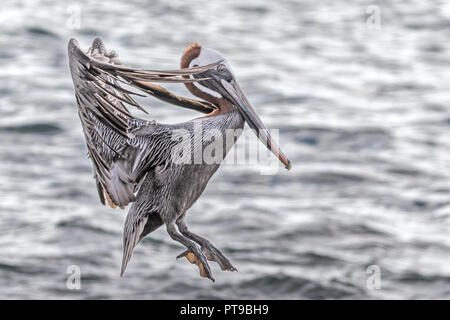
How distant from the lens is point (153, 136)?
4.30 meters

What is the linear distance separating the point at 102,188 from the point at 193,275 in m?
42.8

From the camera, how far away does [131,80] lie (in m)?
4.10

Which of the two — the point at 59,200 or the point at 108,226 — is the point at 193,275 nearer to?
→ the point at 108,226

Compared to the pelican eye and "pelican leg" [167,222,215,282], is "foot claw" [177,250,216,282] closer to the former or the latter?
Result: "pelican leg" [167,222,215,282]

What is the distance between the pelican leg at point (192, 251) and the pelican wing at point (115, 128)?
244mm

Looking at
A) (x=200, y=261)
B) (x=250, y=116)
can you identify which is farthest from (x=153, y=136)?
(x=200, y=261)

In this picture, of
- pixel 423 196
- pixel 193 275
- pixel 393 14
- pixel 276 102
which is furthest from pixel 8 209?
pixel 393 14

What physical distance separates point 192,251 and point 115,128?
703mm

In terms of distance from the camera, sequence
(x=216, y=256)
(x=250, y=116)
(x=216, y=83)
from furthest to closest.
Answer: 1. (x=216, y=256)
2. (x=216, y=83)
3. (x=250, y=116)

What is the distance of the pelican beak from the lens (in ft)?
12.9

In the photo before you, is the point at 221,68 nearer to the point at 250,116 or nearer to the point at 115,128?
the point at 250,116

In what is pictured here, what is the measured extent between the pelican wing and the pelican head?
0.40 ft

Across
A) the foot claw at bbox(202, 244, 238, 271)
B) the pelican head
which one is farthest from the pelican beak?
the foot claw at bbox(202, 244, 238, 271)

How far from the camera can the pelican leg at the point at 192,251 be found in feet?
13.9
